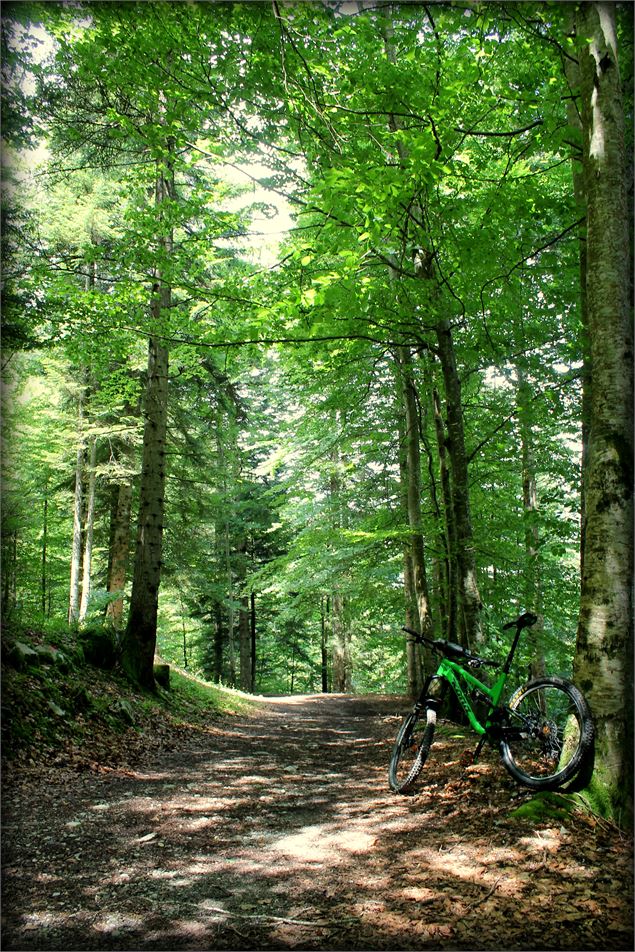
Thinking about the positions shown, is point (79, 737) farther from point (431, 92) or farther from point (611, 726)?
point (431, 92)

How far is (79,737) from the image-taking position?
619cm

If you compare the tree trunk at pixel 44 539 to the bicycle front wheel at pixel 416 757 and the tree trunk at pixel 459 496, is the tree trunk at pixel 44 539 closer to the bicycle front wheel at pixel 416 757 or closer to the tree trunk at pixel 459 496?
the tree trunk at pixel 459 496

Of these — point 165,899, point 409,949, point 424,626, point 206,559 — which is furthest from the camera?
point 206,559

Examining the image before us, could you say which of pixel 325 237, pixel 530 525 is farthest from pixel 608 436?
pixel 530 525

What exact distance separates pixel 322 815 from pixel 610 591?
111 inches

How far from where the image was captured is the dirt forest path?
2.44m

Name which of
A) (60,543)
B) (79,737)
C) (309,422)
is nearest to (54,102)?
(309,422)

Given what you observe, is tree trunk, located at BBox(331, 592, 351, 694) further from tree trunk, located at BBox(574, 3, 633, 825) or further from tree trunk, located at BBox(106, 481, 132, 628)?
tree trunk, located at BBox(574, 3, 633, 825)

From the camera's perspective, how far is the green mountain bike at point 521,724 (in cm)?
339

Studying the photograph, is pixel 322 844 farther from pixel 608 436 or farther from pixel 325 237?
pixel 325 237

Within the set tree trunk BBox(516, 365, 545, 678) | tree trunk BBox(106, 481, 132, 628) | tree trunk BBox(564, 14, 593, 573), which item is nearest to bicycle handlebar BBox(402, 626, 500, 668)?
tree trunk BBox(564, 14, 593, 573)

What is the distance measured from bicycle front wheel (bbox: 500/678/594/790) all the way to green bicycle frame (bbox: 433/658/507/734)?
0.13m

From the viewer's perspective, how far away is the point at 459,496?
305 inches

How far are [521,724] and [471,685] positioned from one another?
521 millimetres
